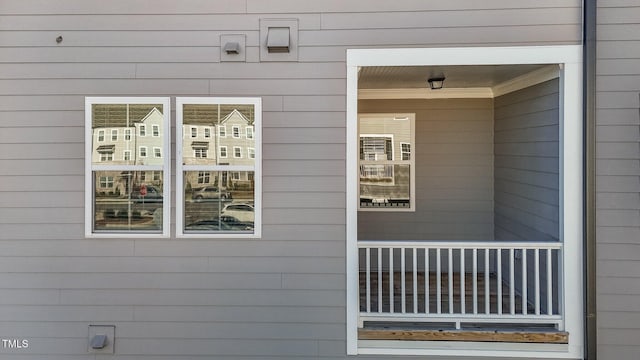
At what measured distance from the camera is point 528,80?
4086 millimetres

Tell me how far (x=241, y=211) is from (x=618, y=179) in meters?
3.09

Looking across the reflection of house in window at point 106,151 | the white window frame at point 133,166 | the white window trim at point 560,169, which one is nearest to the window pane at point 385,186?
the white window trim at point 560,169

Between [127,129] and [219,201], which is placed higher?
[127,129]

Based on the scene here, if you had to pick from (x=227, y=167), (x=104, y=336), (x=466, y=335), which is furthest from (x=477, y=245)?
(x=104, y=336)

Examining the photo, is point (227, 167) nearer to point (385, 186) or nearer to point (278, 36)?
point (278, 36)

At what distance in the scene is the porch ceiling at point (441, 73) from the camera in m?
3.71

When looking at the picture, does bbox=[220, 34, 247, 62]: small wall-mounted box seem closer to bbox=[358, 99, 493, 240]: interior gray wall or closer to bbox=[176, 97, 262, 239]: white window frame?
bbox=[176, 97, 262, 239]: white window frame

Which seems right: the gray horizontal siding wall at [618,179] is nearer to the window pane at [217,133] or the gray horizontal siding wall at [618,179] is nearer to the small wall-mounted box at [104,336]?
the window pane at [217,133]

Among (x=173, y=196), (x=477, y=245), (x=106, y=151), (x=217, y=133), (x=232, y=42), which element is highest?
(x=232, y=42)

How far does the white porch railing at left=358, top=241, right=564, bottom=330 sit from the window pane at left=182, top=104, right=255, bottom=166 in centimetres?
132

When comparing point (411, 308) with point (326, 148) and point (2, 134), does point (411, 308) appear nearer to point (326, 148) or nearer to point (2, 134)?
point (326, 148)

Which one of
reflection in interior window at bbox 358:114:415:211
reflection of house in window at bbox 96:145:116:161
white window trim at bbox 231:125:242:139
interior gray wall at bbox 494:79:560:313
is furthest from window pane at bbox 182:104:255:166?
interior gray wall at bbox 494:79:560:313

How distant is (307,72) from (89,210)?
7.07 feet

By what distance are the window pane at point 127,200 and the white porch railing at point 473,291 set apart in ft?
5.86
